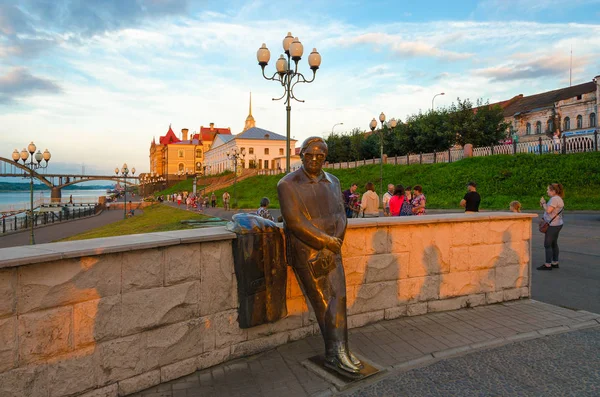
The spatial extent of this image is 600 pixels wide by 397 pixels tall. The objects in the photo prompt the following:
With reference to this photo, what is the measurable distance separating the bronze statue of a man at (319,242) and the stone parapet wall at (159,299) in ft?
2.21

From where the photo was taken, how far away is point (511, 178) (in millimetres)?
25797

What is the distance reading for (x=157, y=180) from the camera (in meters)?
94.9

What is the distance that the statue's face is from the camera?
12.4 feet

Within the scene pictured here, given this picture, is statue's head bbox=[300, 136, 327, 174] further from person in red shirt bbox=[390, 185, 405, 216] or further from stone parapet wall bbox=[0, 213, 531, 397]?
person in red shirt bbox=[390, 185, 405, 216]

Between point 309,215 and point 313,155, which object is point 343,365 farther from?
point 313,155

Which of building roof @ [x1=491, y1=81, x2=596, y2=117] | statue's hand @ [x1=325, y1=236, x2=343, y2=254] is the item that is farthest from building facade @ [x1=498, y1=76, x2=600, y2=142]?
statue's hand @ [x1=325, y1=236, x2=343, y2=254]

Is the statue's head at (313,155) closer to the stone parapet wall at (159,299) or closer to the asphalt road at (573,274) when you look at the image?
the stone parapet wall at (159,299)

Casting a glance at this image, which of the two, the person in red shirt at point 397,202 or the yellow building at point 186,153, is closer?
the person in red shirt at point 397,202

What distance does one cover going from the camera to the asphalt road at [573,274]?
6.24 metres

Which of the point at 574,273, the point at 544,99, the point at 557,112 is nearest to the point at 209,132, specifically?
the point at 544,99

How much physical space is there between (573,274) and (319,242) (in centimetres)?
678

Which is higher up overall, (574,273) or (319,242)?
(319,242)

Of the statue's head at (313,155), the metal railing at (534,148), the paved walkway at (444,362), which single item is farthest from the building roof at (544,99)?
the statue's head at (313,155)

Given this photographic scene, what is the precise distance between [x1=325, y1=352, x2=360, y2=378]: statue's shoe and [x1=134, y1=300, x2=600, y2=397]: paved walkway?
0.39 ft
